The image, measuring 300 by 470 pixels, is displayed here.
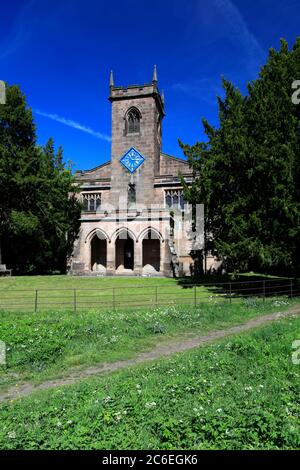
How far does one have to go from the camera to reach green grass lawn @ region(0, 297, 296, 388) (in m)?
9.45

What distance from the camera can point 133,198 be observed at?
37.5 meters

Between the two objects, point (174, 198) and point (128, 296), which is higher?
point (174, 198)

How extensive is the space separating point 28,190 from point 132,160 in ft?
39.2

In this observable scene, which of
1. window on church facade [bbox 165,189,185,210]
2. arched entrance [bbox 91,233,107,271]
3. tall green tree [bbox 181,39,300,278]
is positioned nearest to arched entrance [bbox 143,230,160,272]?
arched entrance [bbox 91,233,107,271]

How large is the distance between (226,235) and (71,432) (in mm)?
17070

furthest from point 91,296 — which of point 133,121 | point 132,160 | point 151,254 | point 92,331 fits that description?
point 133,121

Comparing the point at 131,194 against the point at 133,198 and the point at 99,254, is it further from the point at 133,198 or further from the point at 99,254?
the point at 99,254

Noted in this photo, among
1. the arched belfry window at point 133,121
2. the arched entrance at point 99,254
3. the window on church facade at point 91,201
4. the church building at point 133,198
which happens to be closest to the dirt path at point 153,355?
the church building at point 133,198

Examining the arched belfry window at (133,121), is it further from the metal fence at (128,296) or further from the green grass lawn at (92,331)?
the green grass lawn at (92,331)

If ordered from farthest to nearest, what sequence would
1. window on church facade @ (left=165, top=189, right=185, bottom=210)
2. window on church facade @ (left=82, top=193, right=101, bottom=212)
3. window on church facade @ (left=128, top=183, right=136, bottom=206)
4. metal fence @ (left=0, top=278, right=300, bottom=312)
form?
window on church facade @ (left=82, top=193, right=101, bottom=212)
window on church facade @ (left=128, top=183, right=136, bottom=206)
window on church facade @ (left=165, top=189, right=185, bottom=210)
metal fence @ (left=0, top=278, right=300, bottom=312)

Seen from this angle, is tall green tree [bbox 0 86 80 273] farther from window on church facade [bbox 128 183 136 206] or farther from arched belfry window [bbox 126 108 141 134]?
arched belfry window [bbox 126 108 141 134]

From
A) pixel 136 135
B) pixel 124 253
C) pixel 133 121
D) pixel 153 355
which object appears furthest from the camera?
pixel 133 121

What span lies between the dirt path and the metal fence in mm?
3050
